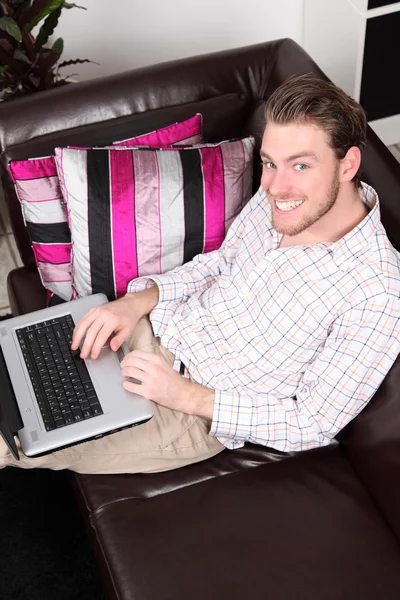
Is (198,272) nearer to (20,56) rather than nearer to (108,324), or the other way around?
(108,324)

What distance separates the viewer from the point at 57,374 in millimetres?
1599

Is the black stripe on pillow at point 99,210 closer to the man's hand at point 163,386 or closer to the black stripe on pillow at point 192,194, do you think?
the black stripe on pillow at point 192,194

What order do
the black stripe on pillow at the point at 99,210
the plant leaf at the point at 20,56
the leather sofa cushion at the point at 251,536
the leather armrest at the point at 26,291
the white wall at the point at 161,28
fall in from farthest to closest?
the white wall at the point at 161,28 → the plant leaf at the point at 20,56 → the leather armrest at the point at 26,291 → the black stripe on pillow at the point at 99,210 → the leather sofa cushion at the point at 251,536

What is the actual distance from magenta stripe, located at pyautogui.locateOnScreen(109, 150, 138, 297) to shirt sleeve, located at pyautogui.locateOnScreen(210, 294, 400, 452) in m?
0.44

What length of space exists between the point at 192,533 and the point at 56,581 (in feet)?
1.83

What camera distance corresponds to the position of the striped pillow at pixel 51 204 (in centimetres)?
176

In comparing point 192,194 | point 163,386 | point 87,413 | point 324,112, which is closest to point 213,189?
point 192,194

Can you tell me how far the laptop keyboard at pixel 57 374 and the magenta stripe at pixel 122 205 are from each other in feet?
0.69

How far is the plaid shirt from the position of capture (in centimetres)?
141

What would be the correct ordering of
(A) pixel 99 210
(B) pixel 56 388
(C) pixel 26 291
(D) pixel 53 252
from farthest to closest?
(C) pixel 26 291, (D) pixel 53 252, (A) pixel 99 210, (B) pixel 56 388

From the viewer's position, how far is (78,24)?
9.30 feet

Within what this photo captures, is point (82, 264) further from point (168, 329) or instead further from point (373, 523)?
point (373, 523)

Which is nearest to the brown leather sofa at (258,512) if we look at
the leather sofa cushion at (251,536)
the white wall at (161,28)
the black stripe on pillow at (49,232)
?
the leather sofa cushion at (251,536)

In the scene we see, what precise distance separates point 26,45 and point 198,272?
1.04m
